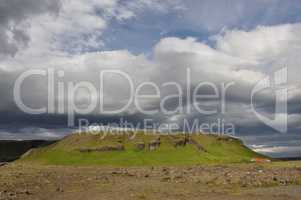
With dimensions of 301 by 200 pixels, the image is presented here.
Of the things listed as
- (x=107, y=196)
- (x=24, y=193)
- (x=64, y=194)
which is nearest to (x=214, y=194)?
(x=107, y=196)

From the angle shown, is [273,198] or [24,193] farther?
[24,193]

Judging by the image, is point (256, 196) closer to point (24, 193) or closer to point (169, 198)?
point (169, 198)

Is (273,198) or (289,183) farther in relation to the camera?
(289,183)

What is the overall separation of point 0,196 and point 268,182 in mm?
44772

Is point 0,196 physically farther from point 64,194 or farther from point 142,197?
point 142,197

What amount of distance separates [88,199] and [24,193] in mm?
11239

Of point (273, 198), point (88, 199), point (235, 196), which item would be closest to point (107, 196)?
point (88, 199)

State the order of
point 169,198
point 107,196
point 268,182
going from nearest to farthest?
point 169,198 < point 107,196 < point 268,182

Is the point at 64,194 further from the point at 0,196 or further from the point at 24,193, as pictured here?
the point at 0,196

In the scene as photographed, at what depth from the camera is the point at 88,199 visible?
52094 mm

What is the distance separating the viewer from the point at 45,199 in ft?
172

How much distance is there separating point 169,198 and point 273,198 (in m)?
12.2

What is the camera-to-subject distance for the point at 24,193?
191 feet

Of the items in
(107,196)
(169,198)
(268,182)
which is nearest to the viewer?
(169,198)
